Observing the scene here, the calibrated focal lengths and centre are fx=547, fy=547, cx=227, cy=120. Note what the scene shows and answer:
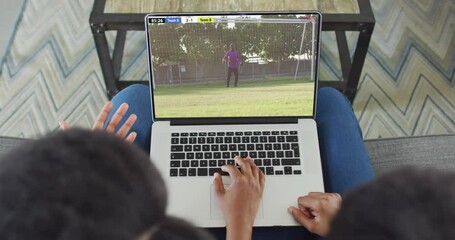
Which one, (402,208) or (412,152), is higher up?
(402,208)

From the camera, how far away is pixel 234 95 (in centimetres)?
112

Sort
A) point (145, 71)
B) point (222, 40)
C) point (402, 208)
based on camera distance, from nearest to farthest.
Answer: point (402, 208) → point (222, 40) → point (145, 71)

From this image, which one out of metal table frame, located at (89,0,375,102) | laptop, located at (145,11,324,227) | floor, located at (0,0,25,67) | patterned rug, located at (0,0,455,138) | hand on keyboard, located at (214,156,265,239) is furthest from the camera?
floor, located at (0,0,25,67)

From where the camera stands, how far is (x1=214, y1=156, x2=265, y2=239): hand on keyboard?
38.2 inches

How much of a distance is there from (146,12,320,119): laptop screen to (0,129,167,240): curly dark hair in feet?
1.90

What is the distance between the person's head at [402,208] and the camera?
1.47 feet

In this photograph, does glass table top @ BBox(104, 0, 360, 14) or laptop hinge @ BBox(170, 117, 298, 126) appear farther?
glass table top @ BBox(104, 0, 360, 14)

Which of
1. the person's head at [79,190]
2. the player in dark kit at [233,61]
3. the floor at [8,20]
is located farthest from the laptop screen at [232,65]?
the floor at [8,20]

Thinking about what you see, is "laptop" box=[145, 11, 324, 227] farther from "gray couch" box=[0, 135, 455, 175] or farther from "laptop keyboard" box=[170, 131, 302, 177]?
"gray couch" box=[0, 135, 455, 175]

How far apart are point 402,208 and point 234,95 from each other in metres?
0.69

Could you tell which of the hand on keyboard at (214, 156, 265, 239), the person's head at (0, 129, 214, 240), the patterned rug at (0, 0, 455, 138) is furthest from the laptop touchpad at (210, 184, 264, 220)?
the patterned rug at (0, 0, 455, 138)

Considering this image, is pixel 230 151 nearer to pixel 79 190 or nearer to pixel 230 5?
pixel 230 5

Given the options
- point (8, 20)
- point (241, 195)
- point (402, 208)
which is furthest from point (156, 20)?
point (8, 20)

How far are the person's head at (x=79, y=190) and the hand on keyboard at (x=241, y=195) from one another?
0.44 m
